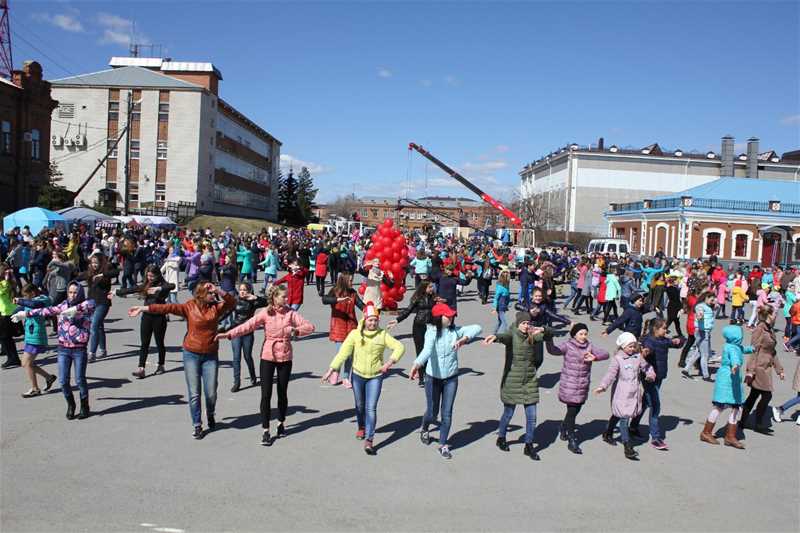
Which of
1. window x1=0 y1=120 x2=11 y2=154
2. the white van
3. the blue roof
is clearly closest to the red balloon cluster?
the white van

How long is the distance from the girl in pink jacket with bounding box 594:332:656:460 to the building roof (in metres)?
55.5

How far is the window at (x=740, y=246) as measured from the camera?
47.0 m

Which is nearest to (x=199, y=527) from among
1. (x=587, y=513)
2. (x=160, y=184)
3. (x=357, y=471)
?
(x=357, y=471)

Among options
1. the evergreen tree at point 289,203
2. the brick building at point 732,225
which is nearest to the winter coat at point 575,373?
the brick building at point 732,225

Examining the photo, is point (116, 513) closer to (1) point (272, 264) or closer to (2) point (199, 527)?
(2) point (199, 527)

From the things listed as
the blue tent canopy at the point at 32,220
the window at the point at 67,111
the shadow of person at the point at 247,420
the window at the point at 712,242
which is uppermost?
the window at the point at 67,111

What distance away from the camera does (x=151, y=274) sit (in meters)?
10.5

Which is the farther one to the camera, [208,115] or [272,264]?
[208,115]

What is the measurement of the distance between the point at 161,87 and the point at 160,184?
8400mm

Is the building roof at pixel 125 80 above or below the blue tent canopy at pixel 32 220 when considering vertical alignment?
above

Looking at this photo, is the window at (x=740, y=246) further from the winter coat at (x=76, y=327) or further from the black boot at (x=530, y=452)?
the winter coat at (x=76, y=327)

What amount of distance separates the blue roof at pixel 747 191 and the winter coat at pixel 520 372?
46053 millimetres

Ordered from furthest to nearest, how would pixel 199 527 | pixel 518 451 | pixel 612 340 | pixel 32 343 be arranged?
1. pixel 612 340
2. pixel 32 343
3. pixel 518 451
4. pixel 199 527

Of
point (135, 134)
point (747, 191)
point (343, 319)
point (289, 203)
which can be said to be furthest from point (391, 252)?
point (289, 203)
